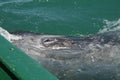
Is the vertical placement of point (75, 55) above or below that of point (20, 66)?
below

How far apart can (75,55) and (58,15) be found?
4.11 metres

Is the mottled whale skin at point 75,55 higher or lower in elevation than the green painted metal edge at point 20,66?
lower

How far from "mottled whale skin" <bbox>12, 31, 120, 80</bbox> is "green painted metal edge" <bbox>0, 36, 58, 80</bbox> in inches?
91.0

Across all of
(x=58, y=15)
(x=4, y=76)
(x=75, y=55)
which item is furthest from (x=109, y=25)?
(x=4, y=76)

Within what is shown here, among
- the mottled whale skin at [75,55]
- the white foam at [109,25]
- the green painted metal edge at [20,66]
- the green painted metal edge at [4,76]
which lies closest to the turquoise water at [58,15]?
the white foam at [109,25]

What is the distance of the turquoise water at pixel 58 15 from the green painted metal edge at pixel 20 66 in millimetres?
5727

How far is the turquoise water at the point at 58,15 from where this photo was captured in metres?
9.40

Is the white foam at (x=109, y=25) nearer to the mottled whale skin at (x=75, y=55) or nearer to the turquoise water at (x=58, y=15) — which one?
the turquoise water at (x=58, y=15)

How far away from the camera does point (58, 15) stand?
33.4 feet

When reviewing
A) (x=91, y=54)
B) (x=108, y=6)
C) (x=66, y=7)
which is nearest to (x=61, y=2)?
(x=66, y=7)

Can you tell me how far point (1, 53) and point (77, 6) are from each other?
24.6 ft

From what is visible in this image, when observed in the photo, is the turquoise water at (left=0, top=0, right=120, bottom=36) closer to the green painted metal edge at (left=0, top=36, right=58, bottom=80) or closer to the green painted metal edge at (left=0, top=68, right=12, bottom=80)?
the green painted metal edge at (left=0, top=36, right=58, bottom=80)

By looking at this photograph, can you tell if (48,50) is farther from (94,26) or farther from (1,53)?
(94,26)

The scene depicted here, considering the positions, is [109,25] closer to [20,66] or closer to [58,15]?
[58,15]
